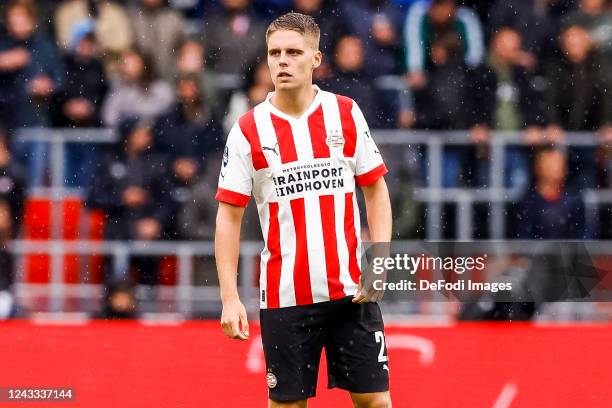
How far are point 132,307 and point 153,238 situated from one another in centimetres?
46

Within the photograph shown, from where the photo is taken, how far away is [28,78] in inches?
285

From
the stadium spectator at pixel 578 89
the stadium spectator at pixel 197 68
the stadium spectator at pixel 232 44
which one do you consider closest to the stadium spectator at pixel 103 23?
the stadium spectator at pixel 197 68

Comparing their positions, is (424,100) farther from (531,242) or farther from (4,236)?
(4,236)

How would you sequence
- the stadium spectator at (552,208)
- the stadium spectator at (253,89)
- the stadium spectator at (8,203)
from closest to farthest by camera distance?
the stadium spectator at (552,208)
the stadium spectator at (8,203)
the stadium spectator at (253,89)

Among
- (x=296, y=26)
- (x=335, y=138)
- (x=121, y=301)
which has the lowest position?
(x=121, y=301)

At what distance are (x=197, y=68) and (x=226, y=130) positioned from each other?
19.7 inches

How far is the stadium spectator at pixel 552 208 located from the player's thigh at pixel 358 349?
3.32 m

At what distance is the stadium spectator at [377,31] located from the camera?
279 inches

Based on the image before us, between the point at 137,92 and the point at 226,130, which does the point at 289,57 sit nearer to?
the point at 226,130

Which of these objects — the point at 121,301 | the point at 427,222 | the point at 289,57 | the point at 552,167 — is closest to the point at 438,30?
the point at 552,167

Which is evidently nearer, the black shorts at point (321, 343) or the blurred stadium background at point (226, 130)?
the black shorts at point (321, 343)

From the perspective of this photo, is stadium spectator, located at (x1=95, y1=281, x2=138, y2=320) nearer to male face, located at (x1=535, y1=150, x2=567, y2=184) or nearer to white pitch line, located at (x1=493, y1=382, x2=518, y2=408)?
male face, located at (x1=535, y1=150, x2=567, y2=184)

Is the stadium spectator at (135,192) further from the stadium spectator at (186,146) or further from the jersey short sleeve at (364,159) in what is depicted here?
the jersey short sleeve at (364,159)

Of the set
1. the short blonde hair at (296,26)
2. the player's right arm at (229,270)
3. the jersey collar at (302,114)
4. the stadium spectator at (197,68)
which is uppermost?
the short blonde hair at (296,26)
